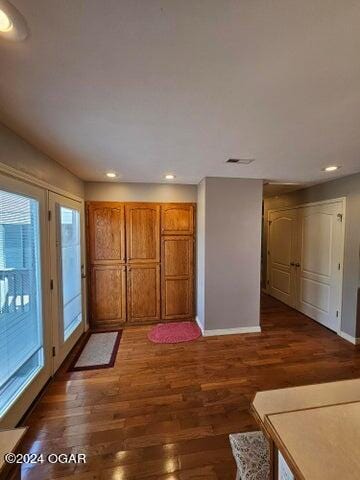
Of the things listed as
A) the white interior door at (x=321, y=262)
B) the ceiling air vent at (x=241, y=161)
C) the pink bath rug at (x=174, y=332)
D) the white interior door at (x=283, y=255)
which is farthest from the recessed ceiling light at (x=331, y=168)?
the pink bath rug at (x=174, y=332)

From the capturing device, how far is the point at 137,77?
112cm

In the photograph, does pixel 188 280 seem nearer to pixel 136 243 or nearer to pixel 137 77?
pixel 136 243

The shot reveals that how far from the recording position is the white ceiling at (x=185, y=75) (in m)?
0.80

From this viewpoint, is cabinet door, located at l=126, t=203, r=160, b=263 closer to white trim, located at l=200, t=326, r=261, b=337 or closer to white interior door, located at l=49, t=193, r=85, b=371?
white interior door, located at l=49, t=193, r=85, b=371

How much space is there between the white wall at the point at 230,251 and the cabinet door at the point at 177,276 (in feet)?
1.46

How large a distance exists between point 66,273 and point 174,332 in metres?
1.77

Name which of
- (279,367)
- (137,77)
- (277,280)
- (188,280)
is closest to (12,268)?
(137,77)

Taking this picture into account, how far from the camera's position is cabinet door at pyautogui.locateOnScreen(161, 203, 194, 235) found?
12.1 ft

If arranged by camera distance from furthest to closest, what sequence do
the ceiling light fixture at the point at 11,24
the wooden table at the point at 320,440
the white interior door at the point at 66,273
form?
1. the white interior door at the point at 66,273
2. the ceiling light fixture at the point at 11,24
3. the wooden table at the point at 320,440

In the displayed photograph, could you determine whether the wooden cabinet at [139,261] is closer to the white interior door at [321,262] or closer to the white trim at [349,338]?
the white interior door at [321,262]

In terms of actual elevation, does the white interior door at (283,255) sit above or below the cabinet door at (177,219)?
below

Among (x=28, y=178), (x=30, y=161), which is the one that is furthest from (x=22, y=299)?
(x=30, y=161)

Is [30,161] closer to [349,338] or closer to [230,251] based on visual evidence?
[230,251]

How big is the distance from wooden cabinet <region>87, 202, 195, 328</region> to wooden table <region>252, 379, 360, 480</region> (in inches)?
107
